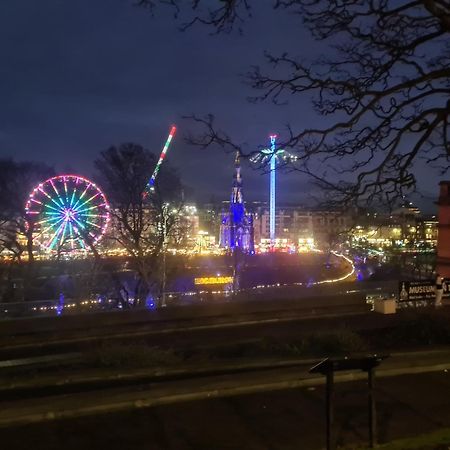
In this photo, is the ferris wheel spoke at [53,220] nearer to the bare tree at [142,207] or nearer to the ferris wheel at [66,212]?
the ferris wheel at [66,212]

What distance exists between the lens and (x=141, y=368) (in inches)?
330

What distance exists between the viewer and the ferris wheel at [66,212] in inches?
1194

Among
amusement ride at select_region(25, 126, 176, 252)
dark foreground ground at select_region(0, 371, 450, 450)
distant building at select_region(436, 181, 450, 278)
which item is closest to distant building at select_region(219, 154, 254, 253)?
amusement ride at select_region(25, 126, 176, 252)

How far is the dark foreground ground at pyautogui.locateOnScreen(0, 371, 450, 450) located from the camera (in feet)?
18.7

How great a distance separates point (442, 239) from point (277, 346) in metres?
18.4

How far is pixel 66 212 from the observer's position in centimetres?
3350

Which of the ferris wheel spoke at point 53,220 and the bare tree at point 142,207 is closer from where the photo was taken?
the bare tree at point 142,207

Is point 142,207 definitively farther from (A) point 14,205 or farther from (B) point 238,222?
(B) point 238,222

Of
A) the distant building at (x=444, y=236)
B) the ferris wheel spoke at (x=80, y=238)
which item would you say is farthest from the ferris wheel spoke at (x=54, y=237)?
the distant building at (x=444, y=236)

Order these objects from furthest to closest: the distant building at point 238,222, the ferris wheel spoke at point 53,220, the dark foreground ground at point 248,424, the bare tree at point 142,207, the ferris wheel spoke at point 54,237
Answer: the distant building at point 238,222
the ferris wheel spoke at point 54,237
the ferris wheel spoke at point 53,220
the bare tree at point 142,207
the dark foreground ground at point 248,424

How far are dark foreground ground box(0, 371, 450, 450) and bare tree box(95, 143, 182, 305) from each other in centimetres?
1729

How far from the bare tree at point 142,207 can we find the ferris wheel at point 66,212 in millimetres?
5290

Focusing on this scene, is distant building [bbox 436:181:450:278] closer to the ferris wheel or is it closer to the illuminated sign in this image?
the ferris wheel

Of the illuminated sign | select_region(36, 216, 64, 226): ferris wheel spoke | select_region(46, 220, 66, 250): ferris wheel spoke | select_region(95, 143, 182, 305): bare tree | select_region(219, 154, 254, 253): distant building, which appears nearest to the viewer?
select_region(95, 143, 182, 305): bare tree
